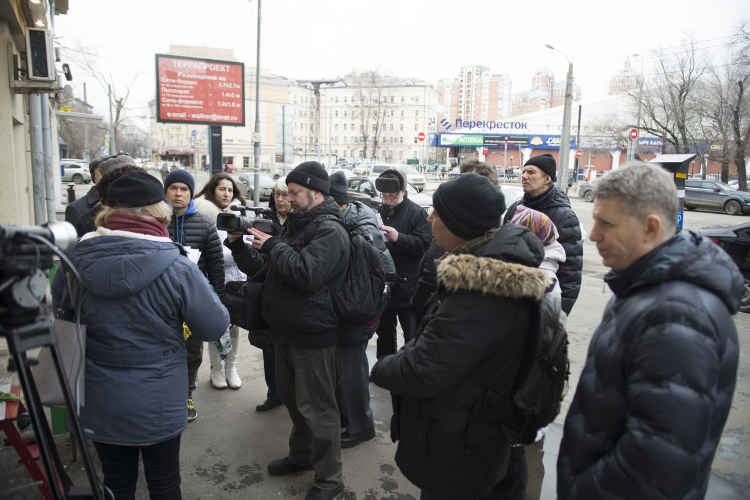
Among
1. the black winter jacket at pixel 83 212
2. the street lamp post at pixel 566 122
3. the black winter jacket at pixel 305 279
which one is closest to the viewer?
the black winter jacket at pixel 305 279

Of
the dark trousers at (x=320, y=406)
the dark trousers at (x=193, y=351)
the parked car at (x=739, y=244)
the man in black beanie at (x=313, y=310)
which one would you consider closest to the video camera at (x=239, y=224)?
the man in black beanie at (x=313, y=310)

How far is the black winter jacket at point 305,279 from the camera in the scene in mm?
2402

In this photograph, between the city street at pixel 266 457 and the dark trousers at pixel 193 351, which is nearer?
the city street at pixel 266 457

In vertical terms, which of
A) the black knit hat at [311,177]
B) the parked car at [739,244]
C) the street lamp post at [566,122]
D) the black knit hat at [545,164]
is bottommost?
the parked car at [739,244]

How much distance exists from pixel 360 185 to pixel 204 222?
15503 mm

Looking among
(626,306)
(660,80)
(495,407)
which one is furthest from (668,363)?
(660,80)

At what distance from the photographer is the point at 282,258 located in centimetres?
240

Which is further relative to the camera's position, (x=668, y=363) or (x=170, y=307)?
(x=170, y=307)

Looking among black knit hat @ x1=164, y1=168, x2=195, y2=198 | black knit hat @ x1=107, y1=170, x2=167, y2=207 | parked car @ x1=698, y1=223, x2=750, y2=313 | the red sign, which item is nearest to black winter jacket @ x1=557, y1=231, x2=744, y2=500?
black knit hat @ x1=107, y1=170, x2=167, y2=207

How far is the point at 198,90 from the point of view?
1584 cm

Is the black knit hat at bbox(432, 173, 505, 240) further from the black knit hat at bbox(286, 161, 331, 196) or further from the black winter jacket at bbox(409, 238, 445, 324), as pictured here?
the black winter jacket at bbox(409, 238, 445, 324)

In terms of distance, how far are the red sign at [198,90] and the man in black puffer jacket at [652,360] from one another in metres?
16.6

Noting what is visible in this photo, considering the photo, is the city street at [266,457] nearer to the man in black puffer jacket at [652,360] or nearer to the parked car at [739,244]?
the man in black puffer jacket at [652,360]

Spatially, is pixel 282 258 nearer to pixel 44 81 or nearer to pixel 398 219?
pixel 398 219
